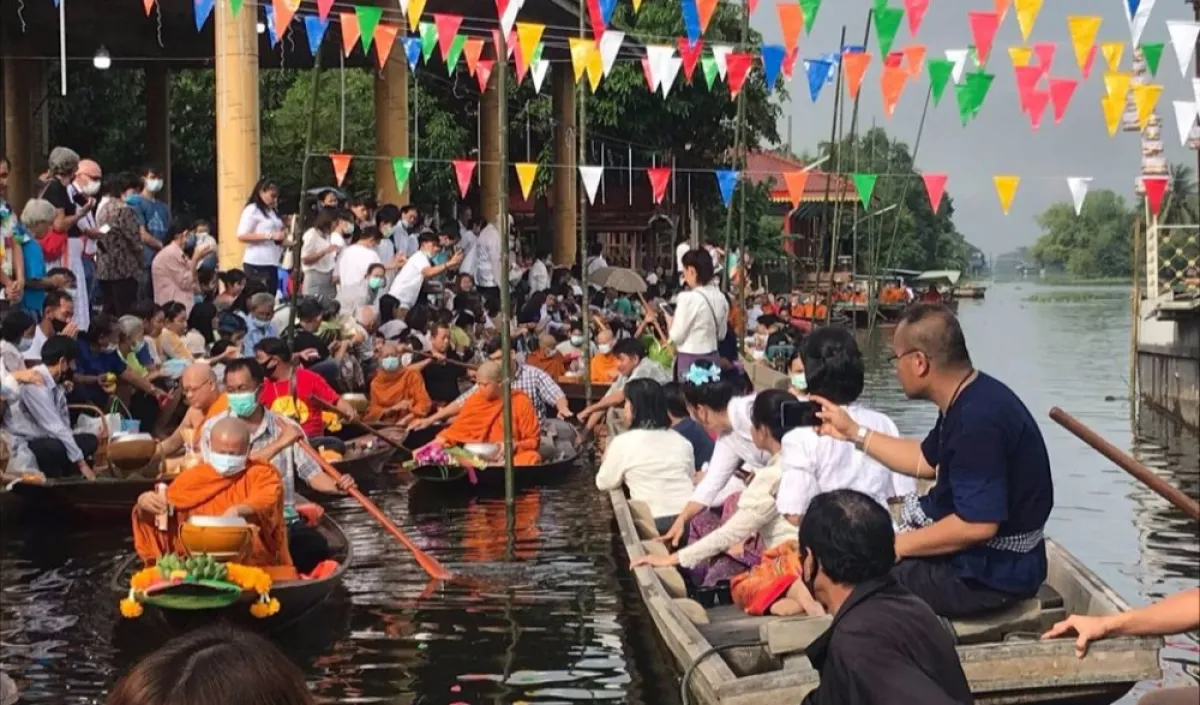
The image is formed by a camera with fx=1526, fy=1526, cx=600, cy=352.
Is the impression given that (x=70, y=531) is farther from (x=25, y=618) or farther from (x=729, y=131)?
(x=729, y=131)

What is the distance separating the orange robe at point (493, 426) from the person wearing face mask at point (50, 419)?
3434 mm

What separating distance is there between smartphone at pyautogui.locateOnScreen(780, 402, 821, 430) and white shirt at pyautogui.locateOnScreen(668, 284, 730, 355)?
5.26 meters

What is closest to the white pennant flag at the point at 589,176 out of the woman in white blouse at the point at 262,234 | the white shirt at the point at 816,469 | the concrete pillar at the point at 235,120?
the woman in white blouse at the point at 262,234

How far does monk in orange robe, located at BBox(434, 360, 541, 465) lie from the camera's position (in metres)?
13.8

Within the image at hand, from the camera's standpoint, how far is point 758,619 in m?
7.31

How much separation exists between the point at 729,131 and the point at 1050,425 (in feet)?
37.1

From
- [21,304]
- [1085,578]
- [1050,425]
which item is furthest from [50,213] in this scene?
[1050,425]

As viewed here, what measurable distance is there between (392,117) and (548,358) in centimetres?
551

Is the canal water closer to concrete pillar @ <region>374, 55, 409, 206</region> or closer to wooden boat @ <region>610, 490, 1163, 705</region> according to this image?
wooden boat @ <region>610, 490, 1163, 705</region>

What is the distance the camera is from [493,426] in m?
13.9

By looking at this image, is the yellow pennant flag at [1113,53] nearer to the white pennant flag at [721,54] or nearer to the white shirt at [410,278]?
the white pennant flag at [721,54]

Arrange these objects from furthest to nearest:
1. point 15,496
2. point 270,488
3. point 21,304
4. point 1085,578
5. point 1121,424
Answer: point 1121,424, point 21,304, point 15,496, point 270,488, point 1085,578

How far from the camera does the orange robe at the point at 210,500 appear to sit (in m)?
8.04

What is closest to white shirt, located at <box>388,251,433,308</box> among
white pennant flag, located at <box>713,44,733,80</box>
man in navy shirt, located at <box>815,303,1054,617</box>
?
white pennant flag, located at <box>713,44,733,80</box>
